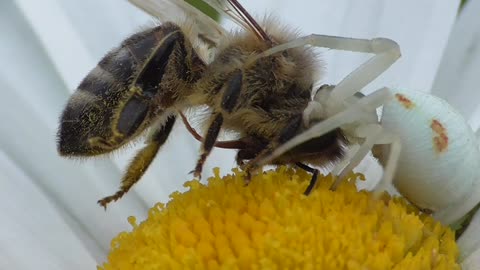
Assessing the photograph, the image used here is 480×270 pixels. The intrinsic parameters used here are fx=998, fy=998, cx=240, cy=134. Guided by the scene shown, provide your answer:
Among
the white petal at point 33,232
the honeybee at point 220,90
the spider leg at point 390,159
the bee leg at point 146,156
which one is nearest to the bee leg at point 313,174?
the honeybee at point 220,90

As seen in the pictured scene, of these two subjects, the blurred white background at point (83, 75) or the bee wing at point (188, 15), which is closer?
the bee wing at point (188, 15)

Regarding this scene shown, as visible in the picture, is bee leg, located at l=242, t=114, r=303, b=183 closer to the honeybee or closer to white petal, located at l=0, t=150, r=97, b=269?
the honeybee

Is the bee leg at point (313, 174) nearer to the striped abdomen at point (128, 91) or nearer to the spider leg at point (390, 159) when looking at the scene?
the spider leg at point (390, 159)

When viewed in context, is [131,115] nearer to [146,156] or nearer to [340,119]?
[146,156]

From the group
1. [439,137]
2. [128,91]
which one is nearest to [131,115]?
[128,91]

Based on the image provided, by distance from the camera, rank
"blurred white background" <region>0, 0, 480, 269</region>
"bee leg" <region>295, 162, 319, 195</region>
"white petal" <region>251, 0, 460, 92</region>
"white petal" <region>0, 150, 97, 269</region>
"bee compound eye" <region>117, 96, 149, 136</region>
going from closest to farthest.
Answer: "bee compound eye" <region>117, 96, 149, 136</region>, "bee leg" <region>295, 162, 319, 195</region>, "white petal" <region>0, 150, 97, 269</region>, "blurred white background" <region>0, 0, 480, 269</region>, "white petal" <region>251, 0, 460, 92</region>

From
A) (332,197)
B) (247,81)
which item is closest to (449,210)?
(332,197)

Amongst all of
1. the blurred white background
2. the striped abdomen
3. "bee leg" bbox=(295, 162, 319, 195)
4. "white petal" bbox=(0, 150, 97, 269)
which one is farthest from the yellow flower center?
the blurred white background
